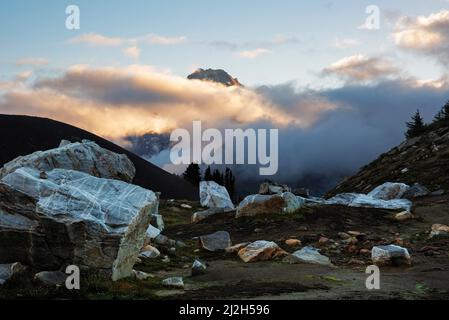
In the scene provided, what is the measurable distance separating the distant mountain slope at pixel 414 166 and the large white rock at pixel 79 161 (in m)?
22.9

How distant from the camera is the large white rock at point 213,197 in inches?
2106

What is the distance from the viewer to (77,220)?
49.8 ft

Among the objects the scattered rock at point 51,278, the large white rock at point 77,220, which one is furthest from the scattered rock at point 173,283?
the scattered rock at point 51,278

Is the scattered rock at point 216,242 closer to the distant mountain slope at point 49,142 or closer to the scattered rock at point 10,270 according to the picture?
the scattered rock at point 10,270

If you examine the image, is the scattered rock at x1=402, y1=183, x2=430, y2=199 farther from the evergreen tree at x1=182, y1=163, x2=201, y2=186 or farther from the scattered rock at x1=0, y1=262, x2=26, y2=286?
the evergreen tree at x1=182, y1=163, x2=201, y2=186

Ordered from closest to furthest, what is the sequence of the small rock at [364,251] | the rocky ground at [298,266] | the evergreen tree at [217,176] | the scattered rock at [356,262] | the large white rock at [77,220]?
the rocky ground at [298,266] → the large white rock at [77,220] → the scattered rock at [356,262] → the small rock at [364,251] → the evergreen tree at [217,176]

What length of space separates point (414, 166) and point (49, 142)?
3863 cm

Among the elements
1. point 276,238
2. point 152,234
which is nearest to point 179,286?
point 152,234

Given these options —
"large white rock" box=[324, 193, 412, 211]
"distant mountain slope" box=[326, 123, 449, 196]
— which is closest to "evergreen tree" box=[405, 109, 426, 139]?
"distant mountain slope" box=[326, 123, 449, 196]

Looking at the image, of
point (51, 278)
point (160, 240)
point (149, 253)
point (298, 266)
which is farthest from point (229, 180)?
point (51, 278)

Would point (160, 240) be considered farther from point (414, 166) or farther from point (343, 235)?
point (414, 166)

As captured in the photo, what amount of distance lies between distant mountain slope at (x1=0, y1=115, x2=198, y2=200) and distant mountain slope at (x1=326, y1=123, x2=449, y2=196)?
24565 millimetres
